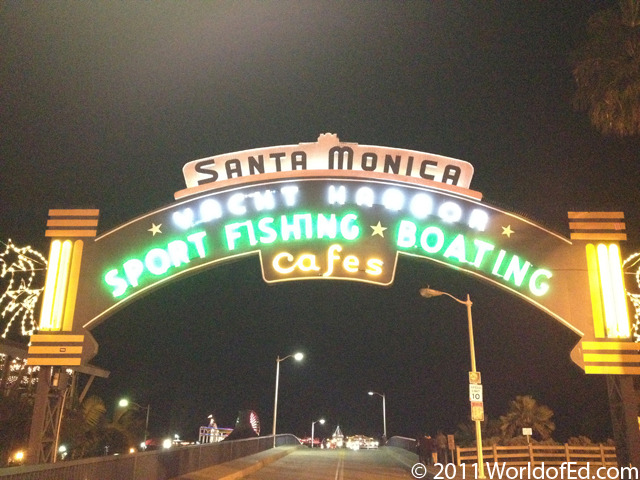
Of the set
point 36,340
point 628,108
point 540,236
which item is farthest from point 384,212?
point 36,340

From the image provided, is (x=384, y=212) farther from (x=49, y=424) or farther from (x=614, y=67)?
(x=49, y=424)

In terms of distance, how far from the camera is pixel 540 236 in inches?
555

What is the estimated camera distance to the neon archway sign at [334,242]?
45.0 feet

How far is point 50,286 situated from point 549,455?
19.3 meters

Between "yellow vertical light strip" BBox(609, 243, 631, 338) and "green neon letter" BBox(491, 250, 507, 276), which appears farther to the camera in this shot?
"green neon letter" BBox(491, 250, 507, 276)

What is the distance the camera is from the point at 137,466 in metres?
13.1

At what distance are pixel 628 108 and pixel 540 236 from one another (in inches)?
176

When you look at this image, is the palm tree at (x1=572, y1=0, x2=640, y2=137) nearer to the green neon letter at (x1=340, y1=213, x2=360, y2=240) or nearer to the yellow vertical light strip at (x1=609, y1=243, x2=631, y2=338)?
the yellow vertical light strip at (x1=609, y1=243, x2=631, y2=338)

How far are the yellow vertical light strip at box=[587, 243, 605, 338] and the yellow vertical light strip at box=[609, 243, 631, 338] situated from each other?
0.31 m

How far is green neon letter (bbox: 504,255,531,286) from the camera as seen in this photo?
1388 centimetres

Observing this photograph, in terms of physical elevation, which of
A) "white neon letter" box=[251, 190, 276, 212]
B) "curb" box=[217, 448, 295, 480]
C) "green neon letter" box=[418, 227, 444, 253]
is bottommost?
"curb" box=[217, 448, 295, 480]

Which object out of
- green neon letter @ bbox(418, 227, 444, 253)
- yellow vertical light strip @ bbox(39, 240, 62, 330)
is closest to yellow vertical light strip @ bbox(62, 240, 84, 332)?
yellow vertical light strip @ bbox(39, 240, 62, 330)

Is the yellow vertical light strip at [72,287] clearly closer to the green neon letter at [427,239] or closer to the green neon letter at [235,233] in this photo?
the green neon letter at [235,233]

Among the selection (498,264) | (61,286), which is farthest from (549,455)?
(61,286)
